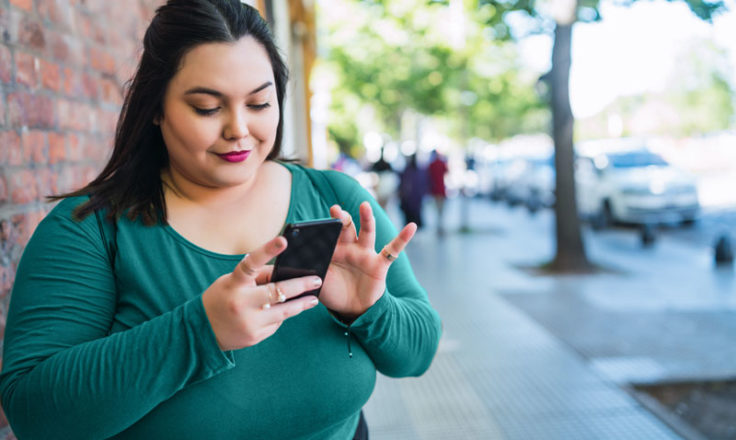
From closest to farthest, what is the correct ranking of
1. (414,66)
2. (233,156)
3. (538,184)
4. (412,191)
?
(233,156), (412,191), (538,184), (414,66)

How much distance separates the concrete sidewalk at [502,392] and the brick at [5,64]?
2860mm

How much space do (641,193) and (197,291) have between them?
1345 centimetres

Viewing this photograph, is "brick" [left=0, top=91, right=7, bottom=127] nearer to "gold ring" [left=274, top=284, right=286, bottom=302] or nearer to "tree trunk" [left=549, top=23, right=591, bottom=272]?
"gold ring" [left=274, top=284, right=286, bottom=302]

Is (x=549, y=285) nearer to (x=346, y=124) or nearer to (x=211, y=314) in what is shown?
(x=211, y=314)

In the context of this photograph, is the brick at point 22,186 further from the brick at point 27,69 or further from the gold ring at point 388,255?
the gold ring at point 388,255

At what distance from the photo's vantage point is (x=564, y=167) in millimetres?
9391

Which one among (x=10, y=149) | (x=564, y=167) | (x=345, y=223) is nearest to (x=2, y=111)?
(x=10, y=149)

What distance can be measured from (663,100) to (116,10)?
6272 cm

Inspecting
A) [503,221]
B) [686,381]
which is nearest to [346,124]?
[503,221]

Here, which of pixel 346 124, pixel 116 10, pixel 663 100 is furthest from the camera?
pixel 663 100

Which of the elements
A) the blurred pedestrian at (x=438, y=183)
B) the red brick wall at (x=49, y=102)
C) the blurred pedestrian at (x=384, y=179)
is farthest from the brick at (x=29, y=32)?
the blurred pedestrian at (x=438, y=183)

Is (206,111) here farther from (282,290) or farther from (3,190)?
(3,190)

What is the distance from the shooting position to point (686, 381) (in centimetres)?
469

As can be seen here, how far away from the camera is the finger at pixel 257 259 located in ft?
3.60
